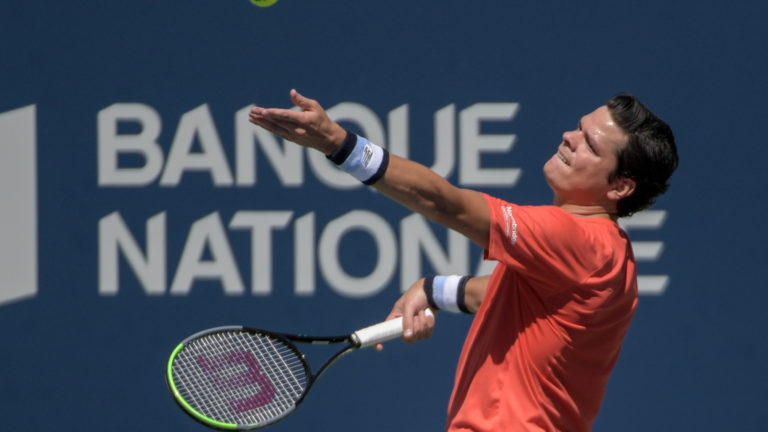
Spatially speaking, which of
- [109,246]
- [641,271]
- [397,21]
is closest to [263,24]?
[397,21]

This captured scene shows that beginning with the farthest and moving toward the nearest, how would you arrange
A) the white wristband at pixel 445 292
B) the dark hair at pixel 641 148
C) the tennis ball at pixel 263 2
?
1. the tennis ball at pixel 263 2
2. the white wristband at pixel 445 292
3. the dark hair at pixel 641 148

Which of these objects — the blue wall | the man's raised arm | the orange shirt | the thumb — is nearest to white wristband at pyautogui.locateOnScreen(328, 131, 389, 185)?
the man's raised arm

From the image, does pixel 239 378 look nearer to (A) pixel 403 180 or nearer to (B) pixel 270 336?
(B) pixel 270 336

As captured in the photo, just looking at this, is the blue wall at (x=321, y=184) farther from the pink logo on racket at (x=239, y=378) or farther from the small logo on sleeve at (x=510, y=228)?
the small logo on sleeve at (x=510, y=228)

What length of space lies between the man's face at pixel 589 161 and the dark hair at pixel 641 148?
2 centimetres

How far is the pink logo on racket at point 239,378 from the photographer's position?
2.79 meters

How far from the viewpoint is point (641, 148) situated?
8.11ft

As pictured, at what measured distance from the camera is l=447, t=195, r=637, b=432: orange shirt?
2.30 m

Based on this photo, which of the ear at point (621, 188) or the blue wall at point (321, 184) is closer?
the ear at point (621, 188)

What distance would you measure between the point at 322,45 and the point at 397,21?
30 centimetres

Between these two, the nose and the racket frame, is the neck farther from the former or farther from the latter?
the racket frame

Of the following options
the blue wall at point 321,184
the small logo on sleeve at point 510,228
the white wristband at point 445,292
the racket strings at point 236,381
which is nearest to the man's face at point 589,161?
the small logo on sleeve at point 510,228

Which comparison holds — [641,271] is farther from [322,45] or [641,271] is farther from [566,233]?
[566,233]

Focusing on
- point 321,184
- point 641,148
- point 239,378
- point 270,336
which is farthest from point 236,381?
point 321,184
